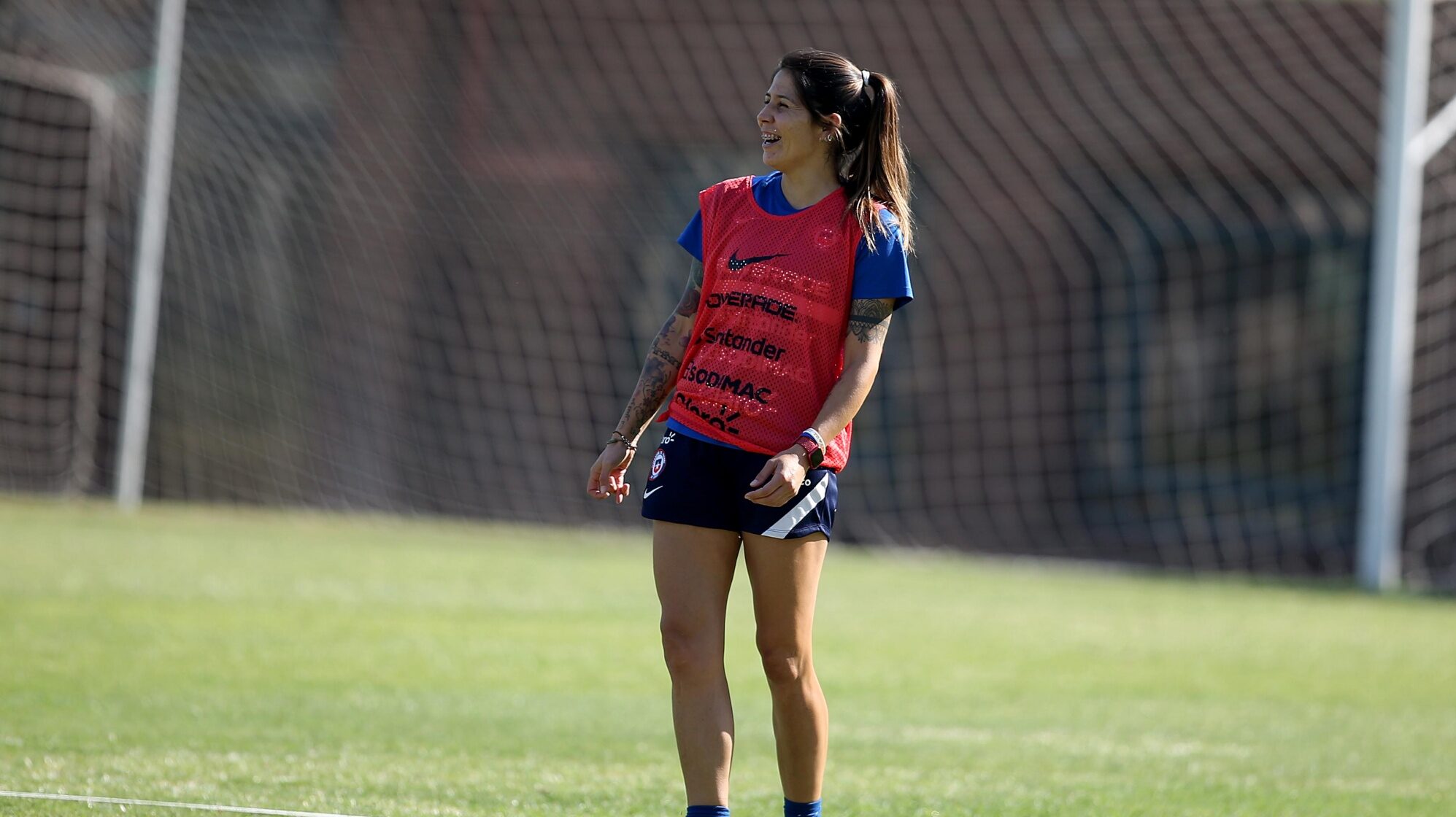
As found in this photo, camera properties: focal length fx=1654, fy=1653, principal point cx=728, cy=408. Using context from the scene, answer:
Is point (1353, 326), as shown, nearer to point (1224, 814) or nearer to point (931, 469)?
point (931, 469)

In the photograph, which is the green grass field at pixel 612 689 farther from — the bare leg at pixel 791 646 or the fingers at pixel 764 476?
the fingers at pixel 764 476

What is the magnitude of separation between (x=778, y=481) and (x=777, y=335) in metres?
0.37

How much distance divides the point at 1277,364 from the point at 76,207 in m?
10.7

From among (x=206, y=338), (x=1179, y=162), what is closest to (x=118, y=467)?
(x=206, y=338)

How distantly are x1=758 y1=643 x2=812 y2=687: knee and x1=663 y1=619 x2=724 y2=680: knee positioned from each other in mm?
108

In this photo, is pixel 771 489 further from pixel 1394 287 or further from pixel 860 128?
pixel 1394 287

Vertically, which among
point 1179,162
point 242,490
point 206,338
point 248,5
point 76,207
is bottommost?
point 242,490

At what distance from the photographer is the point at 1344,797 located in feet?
15.2

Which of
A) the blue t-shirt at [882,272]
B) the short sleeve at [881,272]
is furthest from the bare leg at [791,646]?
the short sleeve at [881,272]

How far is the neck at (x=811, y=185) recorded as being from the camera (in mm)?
3512

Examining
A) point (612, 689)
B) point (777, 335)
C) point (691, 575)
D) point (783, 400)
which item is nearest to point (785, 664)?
point (691, 575)

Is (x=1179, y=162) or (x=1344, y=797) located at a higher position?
(x=1179, y=162)

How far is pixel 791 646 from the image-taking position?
11.2 feet

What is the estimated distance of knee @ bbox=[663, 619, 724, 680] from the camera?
11.1 feet
